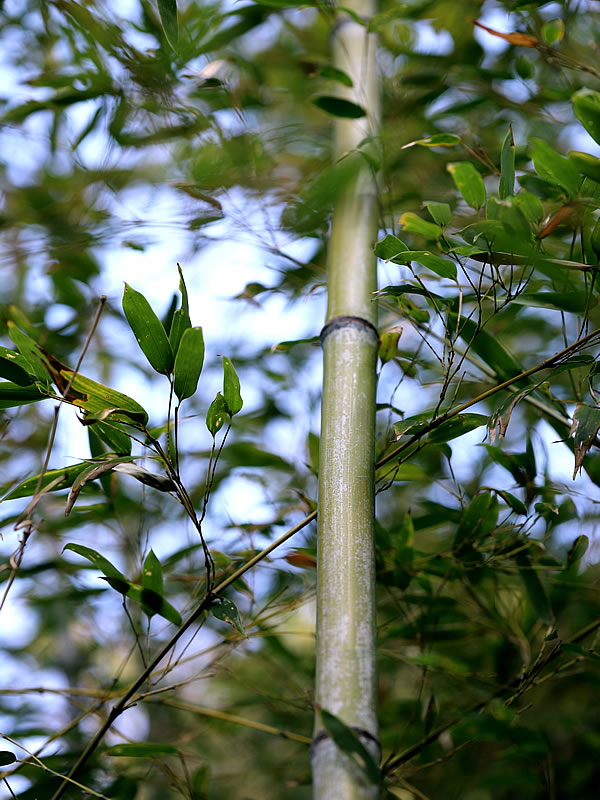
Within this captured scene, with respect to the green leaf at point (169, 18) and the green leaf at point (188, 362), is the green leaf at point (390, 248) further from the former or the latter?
the green leaf at point (169, 18)

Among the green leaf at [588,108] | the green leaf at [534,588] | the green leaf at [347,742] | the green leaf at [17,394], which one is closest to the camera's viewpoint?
the green leaf at [347,742]

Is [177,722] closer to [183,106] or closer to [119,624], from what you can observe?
[119,624]

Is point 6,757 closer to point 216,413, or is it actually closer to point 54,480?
point 54,480

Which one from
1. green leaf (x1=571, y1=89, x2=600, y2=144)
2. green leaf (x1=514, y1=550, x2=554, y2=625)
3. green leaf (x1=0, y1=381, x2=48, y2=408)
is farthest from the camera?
green leaf (x1=514, y1=550, x2=554, y2=625)

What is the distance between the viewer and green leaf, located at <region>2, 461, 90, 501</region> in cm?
72

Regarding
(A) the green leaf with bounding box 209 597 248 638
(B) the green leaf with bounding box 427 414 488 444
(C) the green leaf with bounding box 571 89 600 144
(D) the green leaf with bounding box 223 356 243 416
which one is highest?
(C) the green leaf with bounding box 571 89 600 144

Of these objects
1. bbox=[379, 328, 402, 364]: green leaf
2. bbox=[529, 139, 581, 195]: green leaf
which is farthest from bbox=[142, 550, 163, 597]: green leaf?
bbox=[529, 139, 581, 195]: green leaf

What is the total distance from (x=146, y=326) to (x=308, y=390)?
0.68 m

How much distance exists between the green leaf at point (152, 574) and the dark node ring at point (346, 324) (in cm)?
32

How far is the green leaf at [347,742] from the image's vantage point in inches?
19.2

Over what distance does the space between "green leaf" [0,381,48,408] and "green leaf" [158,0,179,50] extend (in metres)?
0.39

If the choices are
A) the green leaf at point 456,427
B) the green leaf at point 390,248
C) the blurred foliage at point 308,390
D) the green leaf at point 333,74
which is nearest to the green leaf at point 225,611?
the blurred foliage at point 308,390

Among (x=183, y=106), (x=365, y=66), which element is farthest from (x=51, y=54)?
(x=365, y=66)

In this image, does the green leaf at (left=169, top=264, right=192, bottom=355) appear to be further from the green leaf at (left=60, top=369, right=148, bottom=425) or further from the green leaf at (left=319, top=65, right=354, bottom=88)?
the green leaf at (left=319, top=65, right=354, bottom=88)
